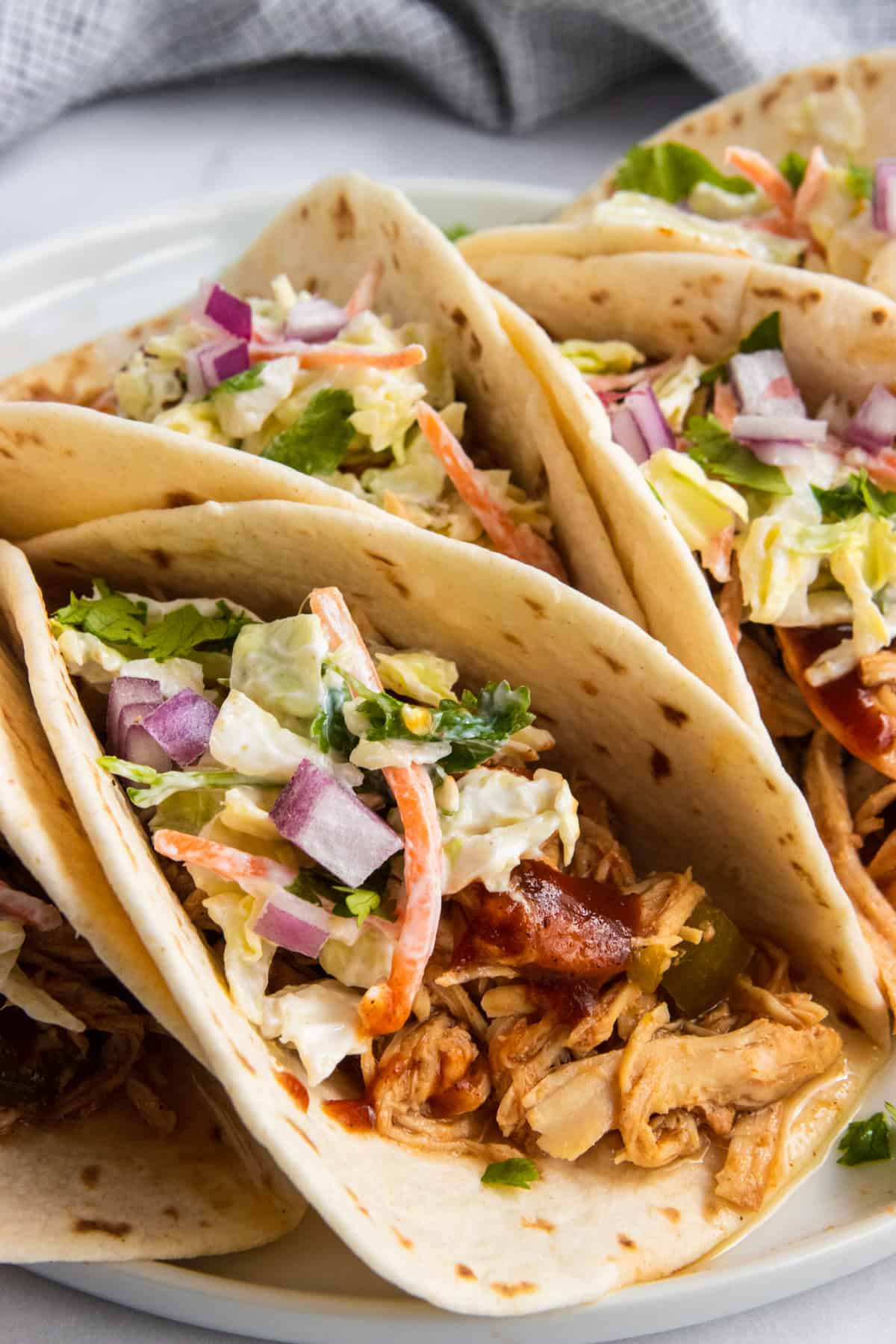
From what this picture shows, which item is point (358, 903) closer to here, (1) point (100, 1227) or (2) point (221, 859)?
(2) point (221, 859)

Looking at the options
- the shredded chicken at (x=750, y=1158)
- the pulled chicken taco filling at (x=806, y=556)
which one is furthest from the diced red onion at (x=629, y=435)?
the shredded chicken at (x=750, y=1158)

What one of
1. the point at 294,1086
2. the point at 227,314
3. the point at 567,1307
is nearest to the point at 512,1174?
the point at 567,1307

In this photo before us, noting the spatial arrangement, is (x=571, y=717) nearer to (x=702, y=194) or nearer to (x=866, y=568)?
(x=866, y=568)

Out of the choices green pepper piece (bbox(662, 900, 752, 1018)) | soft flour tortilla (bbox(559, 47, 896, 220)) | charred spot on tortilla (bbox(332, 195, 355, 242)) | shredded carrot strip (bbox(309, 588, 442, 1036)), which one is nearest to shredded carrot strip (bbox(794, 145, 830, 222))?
soft flour tortilla (bbox(559, 47, 896, 220))

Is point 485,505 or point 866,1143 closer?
point 866,1143

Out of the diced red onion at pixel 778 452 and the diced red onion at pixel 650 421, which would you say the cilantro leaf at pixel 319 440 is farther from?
the diced red onion at pixel 778 452

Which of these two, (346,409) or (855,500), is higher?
(346,409)

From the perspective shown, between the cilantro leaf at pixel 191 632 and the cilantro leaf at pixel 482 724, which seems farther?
the cilantro leaf at pixel 191 632
